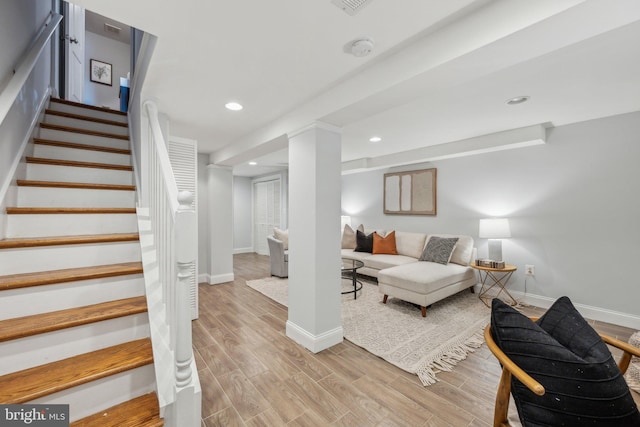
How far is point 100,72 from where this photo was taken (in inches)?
195

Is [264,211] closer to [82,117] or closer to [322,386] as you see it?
[82,117]

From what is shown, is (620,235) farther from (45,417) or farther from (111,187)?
(111,187)

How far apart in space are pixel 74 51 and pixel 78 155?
291cm

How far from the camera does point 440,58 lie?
1.47 meters

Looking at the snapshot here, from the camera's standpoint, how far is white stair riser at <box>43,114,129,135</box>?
2535 millimetres

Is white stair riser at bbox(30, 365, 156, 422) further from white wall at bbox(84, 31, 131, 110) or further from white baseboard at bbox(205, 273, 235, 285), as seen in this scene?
white wall at bbox(84, 31, 131, 110)

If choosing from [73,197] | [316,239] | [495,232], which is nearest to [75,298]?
[73,197]

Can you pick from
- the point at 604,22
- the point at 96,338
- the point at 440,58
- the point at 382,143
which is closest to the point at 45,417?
the point at 96,338

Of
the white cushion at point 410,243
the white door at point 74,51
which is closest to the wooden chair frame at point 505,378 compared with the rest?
the white cushion at point 410,243

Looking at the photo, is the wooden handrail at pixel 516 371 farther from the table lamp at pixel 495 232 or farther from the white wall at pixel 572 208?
the white wall at pixel 572 208

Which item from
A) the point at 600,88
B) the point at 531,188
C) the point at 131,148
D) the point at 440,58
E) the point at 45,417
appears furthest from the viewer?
the point at 531,188

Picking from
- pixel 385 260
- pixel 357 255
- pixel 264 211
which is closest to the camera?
pixel 385 260

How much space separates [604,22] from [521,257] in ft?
10.6

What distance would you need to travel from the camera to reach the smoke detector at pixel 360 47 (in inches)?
60.1
